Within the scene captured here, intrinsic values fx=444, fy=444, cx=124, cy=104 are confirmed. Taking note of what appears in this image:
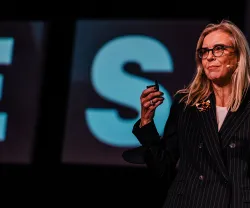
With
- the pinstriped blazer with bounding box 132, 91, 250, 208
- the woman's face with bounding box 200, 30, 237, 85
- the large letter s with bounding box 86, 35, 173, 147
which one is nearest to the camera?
the pinstriped blazer with bounding box 132, 91, 250, 208

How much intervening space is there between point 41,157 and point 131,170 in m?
0.71

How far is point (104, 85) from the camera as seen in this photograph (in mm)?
3357

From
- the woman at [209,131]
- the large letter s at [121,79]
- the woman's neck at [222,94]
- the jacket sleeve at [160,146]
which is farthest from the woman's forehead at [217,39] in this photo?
the large letter s at [121,79]

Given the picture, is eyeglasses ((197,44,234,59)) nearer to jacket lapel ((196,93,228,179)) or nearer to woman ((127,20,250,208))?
woman ((127,20,250,208))

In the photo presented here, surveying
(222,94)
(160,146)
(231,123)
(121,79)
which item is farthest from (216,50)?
(121,79)

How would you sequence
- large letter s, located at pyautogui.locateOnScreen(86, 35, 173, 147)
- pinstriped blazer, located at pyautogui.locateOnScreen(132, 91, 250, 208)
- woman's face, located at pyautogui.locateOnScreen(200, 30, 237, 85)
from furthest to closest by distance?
1. large letter s, located at pyautogui.locateOnScreen(86, 35, 173, 147)
2. woman's face, located at pyautogui.locateOnScreen(200, 30, 237, 85)
3. pinstriped blazer, located at pyautogui.locateOnScreen(132, 91, 250, 208)

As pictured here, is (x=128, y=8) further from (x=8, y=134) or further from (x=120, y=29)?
(x=8, y=134)

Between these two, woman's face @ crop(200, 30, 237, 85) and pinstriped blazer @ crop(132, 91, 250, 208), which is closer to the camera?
pinstriped blazer @ crop(132, 91, 250, 208)

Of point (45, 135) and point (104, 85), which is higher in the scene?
point (104, 85)

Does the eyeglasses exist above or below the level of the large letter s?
above

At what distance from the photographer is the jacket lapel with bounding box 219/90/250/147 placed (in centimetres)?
132

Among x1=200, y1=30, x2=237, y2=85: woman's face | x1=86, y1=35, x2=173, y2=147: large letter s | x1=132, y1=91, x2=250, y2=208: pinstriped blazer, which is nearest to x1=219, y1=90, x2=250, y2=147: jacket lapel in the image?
x1=132, y1=91, x2=250, y2=208: pinstriped blazer

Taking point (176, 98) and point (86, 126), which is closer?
point (176, 98)

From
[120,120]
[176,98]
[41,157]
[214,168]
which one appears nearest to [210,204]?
[214,168]
